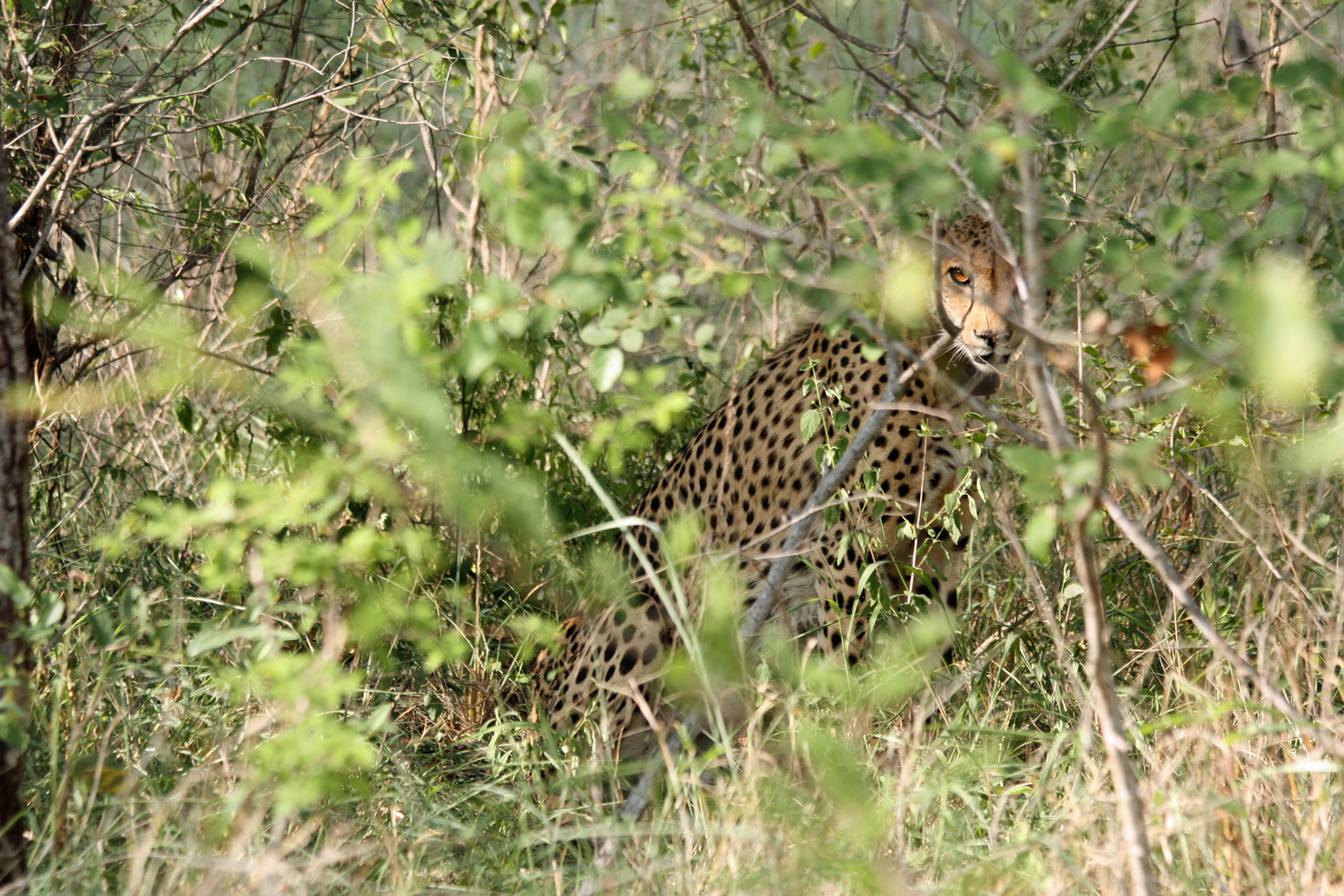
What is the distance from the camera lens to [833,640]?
330 cm

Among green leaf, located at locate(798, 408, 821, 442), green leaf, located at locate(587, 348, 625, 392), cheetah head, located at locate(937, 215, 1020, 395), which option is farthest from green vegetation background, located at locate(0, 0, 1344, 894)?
green leaf, located at locate(798, 408, 821, 442)

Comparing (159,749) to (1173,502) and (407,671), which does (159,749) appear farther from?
(1173,502)

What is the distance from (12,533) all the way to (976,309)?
2.26m

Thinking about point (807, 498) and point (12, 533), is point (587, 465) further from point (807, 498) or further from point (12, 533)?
point (12, 533)

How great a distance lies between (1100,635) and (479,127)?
1.83 metres

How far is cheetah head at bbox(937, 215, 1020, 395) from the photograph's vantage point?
123 inches

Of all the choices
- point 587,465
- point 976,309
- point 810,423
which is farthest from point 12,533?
point 976,309

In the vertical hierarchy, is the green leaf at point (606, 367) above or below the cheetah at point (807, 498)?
above

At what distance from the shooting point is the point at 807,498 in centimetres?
320

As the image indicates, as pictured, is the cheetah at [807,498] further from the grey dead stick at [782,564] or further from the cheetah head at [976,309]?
the grey dead stick at [782,564]

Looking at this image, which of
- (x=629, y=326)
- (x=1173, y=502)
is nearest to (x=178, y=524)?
(x=629, y=326)

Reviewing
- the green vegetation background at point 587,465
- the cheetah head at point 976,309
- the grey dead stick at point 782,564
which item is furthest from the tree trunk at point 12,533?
the cheetah head at point 976,309

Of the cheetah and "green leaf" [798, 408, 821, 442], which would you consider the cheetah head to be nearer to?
the cheetah

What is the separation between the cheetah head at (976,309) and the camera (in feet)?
10.3
